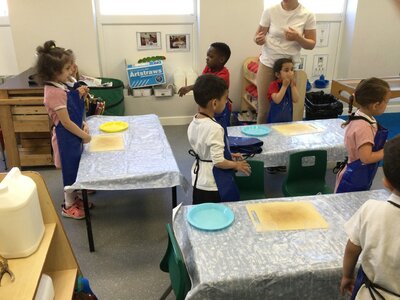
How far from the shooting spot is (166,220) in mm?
2711

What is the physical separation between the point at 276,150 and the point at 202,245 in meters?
1.09

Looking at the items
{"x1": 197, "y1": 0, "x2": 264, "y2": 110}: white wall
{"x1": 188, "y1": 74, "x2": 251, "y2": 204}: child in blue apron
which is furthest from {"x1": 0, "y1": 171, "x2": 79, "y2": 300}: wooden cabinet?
{"x1": 197, "y1": 0, "x2": 264, "y2": 110}: white wall

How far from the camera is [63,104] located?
2.34 metres

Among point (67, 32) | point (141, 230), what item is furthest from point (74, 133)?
point (67, 32)

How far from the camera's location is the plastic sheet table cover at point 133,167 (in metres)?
2.06

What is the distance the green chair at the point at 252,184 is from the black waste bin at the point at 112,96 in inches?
87.5

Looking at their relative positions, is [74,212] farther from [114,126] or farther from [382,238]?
[382,238]

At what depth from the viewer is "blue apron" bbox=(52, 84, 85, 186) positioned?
240 centimetres

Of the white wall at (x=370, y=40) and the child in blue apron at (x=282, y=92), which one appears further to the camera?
the white wall at (x=370, y=40)

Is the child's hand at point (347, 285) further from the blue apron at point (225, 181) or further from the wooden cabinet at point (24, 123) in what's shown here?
the wooden cabinet at point (24, 123)

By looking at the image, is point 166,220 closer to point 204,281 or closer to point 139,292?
point 139,292

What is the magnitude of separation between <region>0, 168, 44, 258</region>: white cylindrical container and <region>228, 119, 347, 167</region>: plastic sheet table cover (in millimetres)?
1354

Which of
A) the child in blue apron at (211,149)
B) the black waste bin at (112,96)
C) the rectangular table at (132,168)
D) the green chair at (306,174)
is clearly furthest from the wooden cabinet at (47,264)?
the black waste bin at (112,96)

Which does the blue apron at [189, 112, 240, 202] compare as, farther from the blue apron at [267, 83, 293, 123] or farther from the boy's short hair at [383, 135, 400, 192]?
the blue apron at [267, 83, 293, 123]
